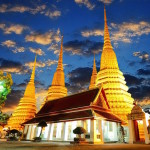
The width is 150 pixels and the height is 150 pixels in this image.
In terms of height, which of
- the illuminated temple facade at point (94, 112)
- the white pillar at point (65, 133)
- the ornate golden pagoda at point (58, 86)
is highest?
the ornate golden pagoda at point (58, 86)

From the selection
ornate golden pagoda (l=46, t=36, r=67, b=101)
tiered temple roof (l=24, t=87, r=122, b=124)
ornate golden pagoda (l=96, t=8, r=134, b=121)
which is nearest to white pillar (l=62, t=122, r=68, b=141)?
tiered temple roof (l=24, t=87, r=122, b=124)

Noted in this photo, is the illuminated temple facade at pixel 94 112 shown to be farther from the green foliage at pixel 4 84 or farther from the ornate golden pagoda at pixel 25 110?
the ornate golden pagoda at pixel 25 110

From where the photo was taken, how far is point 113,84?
118 ft

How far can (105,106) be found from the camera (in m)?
27.0

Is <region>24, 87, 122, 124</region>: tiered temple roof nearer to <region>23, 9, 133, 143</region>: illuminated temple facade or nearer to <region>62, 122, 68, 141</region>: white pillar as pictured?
<region>23, 9, 133, 143</region>: illuminated temple facade

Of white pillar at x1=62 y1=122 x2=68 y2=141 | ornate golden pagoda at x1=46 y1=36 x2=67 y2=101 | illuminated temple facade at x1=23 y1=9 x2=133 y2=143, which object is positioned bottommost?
white pillar at x1=62 y1=122 x2=68 y2=141

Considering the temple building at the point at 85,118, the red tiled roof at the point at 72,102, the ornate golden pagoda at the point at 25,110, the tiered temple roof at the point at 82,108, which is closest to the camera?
the temple building at the point at 85,118

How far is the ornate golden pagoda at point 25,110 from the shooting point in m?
50.0

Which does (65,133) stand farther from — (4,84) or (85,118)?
(4,84)

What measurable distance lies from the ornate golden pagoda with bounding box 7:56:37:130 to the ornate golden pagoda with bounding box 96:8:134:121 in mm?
25071

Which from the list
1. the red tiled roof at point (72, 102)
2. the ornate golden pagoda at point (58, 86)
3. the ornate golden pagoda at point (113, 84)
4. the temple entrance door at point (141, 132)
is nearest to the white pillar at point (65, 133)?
the red tiled roof at point (72, 102)

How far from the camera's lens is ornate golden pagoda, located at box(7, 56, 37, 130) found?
50.0 m

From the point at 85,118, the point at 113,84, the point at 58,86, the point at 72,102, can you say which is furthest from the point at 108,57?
the point at 85,118

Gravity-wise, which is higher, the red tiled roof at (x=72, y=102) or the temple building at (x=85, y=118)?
Result: the red tiled roof at (x=72, y=102)
